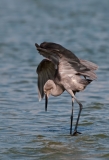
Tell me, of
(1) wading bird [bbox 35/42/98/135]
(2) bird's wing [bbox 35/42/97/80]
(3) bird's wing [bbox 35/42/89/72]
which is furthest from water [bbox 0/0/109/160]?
(3) bird's wing [bbox 35/42/89/72]

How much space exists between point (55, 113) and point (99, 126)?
1.24 meters

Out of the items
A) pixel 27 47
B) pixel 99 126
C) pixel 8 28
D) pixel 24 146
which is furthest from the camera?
pixel 8 28

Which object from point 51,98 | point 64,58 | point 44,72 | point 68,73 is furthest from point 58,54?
point 51,98

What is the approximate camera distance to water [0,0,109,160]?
8334mm

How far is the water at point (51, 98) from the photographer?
8334 millimetres

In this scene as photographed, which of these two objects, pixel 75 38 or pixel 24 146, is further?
pixel 75 38

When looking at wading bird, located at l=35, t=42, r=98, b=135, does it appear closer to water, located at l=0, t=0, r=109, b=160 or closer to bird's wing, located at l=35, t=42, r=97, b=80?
bird's wing, located at l=35, t=42, r=97, b=80

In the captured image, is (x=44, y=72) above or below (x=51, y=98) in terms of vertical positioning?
above

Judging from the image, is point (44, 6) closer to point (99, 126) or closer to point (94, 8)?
point (94, 8)

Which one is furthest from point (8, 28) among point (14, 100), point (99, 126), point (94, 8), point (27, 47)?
point (99, 126)

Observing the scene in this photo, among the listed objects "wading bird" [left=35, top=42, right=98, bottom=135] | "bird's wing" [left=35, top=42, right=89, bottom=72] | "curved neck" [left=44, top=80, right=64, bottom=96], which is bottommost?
"curved neck" [left=44, top=80, right=64, bottom=96]

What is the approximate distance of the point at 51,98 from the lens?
11.8m

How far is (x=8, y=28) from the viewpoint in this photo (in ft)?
71.9

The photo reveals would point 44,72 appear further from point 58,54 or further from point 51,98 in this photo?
point 51,98
